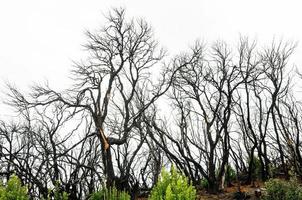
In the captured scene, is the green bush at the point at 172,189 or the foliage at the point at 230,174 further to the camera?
the foliage at the point at 230,174

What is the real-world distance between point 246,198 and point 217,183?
6.21ft

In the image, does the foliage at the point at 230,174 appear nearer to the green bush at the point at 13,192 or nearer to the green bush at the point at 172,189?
the green bush at the point at 172,189

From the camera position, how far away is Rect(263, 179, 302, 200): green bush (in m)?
12.4

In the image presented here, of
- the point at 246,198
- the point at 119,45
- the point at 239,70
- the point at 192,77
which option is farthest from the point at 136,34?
the point at 246,198

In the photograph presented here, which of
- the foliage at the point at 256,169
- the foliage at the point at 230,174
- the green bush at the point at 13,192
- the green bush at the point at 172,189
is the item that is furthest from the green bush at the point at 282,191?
the green bush at the point at 13,192

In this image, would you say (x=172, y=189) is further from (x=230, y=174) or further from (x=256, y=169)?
(x=256, y=169)

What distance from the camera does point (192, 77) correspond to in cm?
1856

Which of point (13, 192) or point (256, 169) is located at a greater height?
point (256, 169)

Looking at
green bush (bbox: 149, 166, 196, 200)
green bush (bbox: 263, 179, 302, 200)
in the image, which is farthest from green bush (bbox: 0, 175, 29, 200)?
green bush (bbox: 263, 179, 302, 200)

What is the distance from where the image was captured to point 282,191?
12.8m

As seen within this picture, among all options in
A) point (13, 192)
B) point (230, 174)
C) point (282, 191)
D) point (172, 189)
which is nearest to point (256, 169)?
point (230, 174)

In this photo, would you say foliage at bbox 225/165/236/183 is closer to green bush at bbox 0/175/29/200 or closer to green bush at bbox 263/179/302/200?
green bush at bbox 263/179/302/200

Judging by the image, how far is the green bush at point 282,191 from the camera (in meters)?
12.4

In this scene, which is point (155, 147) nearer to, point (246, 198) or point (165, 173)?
point (246, 198)
